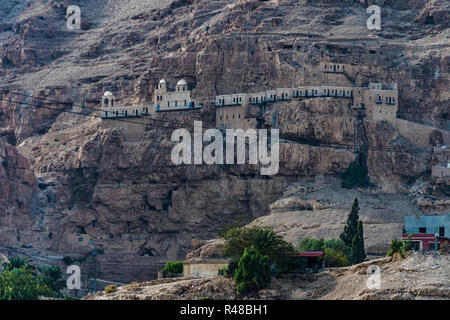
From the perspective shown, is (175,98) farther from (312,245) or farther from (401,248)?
(401,248)

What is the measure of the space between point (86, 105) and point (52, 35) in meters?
18.8

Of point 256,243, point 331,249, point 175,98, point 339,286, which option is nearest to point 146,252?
point 175,98

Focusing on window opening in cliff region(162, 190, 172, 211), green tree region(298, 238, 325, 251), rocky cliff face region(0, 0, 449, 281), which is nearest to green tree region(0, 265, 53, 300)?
green tree region(298, 238, 325, 251)

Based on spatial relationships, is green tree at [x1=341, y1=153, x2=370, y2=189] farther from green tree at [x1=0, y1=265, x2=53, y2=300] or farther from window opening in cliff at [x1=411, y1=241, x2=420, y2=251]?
green tree at [x1=0, y1=265, x2=53, y2=300]

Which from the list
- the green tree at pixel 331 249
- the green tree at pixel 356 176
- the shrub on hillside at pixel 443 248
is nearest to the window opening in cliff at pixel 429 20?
the green tree at pixel 356 176

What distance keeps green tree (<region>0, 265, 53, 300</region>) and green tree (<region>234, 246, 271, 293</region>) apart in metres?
12.5

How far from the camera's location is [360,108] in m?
126

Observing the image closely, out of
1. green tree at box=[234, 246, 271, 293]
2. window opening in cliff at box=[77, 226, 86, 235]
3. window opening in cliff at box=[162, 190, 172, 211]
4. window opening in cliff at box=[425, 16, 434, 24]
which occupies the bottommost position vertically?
window opening in cliff at box=[77, 226, 86, 235]

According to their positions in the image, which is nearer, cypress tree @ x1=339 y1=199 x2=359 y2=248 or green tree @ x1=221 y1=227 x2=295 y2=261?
green tree @ x1=221 y1=227 x2=295 y2=261

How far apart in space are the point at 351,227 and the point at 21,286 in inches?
962

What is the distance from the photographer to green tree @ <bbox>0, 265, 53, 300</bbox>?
9719 cm

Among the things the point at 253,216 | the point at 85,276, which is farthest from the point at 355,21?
the point at 85,276

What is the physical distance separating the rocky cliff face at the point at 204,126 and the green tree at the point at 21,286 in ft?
84.0

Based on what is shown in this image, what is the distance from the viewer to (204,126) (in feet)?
423
